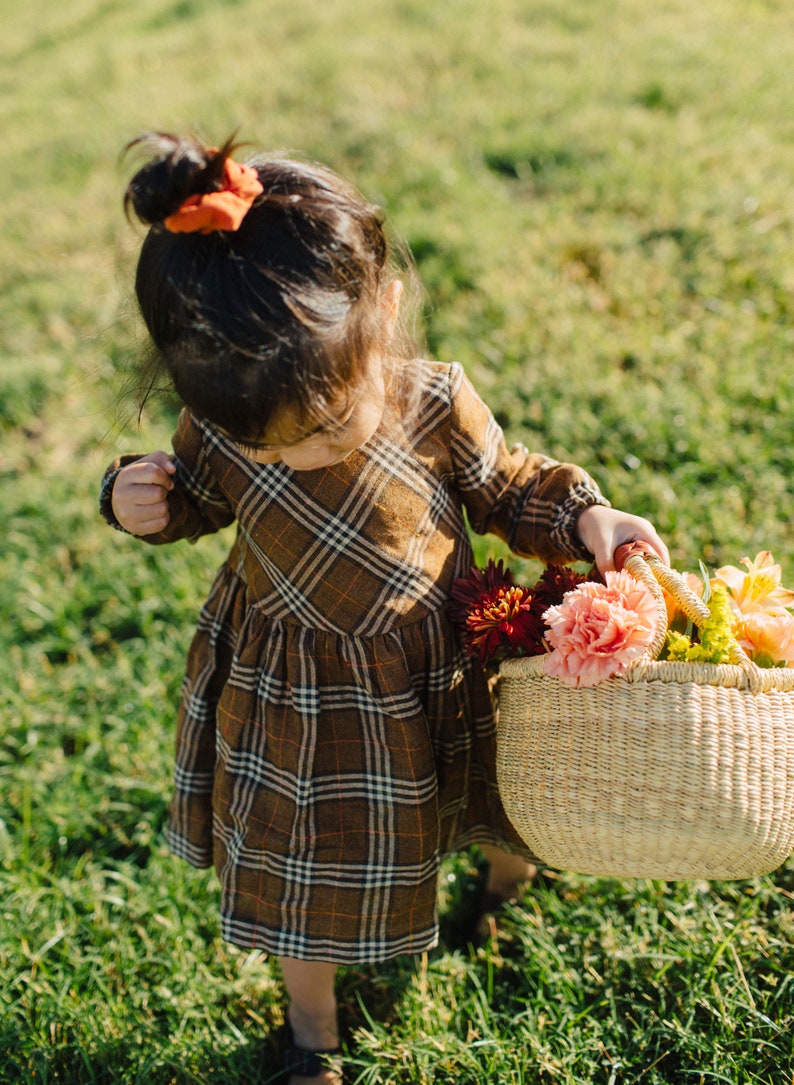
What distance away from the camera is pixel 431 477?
1495 mm

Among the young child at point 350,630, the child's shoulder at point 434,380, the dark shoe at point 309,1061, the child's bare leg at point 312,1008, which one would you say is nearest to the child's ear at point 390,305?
the young child at point 350,630

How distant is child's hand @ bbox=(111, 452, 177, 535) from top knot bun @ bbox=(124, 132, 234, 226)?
16.8 inches

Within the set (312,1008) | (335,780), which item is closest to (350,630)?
(335,780)

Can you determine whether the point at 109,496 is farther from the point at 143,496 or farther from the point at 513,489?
the point at 513,489

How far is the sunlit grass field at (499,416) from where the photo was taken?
1676 millimetres

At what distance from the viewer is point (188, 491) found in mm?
1538

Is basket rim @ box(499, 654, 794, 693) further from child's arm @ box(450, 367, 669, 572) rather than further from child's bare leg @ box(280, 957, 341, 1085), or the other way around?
child's bare leg @ box(280, 957, 341, 1085)

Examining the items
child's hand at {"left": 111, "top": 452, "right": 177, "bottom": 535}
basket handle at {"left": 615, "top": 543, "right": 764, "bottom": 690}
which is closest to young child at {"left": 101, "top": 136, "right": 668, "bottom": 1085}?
child's hand at {"left": 111, "top": 452, "right": 177, "bottom": 535}

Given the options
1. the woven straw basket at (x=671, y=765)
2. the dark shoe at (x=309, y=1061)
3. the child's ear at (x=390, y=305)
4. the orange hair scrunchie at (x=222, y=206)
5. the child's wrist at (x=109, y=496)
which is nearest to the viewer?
the orange hair scrunchie at (x=222, y=206)

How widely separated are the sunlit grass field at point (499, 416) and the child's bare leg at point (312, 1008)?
0.23 ft

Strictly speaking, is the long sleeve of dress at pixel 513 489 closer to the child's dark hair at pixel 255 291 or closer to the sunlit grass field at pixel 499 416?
the child's dark hair at pixel 255 291

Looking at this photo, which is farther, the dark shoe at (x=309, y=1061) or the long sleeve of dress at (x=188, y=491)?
the dark shoe at (x=309, y=1061)

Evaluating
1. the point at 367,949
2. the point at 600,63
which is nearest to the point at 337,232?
the point at 367,949

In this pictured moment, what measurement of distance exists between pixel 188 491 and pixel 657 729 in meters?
0.82
